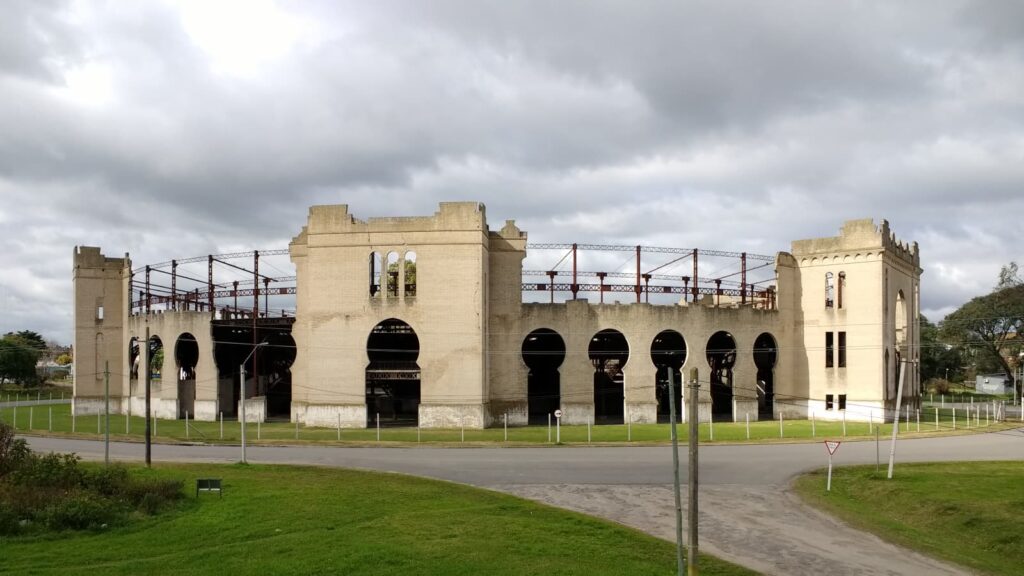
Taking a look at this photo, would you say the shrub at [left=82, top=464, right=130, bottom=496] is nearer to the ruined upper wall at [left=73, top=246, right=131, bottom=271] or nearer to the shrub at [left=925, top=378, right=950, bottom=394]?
the ruined upper wall at [left=73, top=246, right=131, bottom=271]

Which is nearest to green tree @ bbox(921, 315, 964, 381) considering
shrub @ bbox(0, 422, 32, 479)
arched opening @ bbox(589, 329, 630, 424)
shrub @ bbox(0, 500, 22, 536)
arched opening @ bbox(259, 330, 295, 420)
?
arched opening @ bbox(589, 329, 630, 424)

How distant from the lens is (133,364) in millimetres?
66188

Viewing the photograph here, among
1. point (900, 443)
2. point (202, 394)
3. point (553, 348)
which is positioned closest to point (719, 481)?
point (900, 443)

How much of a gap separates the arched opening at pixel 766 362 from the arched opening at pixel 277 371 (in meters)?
39.4

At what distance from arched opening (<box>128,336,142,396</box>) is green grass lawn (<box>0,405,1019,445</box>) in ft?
25.3

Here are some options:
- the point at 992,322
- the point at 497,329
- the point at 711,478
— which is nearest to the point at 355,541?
the point at 711,478

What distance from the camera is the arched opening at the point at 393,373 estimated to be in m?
52.5

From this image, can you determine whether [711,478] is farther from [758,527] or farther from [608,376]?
[608,376]

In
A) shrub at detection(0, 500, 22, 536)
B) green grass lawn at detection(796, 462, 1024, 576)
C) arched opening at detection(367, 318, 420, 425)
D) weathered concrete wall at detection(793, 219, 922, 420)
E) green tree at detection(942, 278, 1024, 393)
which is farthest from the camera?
green tree at detection(942, 278, 1024, 393)

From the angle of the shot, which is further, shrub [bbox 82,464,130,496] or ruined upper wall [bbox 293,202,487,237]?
ruined upper wall [bbox 293,202,487,237]

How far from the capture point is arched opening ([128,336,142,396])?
210 ft

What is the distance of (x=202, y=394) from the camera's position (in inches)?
2258

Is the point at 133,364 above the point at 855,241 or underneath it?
underneath

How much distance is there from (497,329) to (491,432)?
8.85 m
